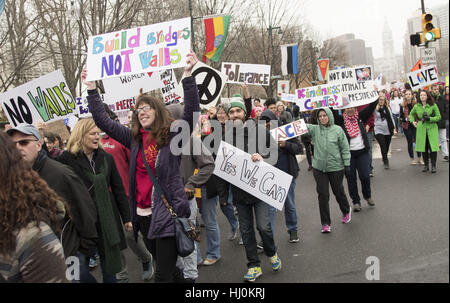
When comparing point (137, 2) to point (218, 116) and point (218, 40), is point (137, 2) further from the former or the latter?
point (218, 116)

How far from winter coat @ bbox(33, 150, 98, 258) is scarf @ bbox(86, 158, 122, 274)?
470 millimetres

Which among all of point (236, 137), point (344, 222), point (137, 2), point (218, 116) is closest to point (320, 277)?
point (236, 137)

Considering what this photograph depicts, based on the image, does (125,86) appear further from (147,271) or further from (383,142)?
(383,142)

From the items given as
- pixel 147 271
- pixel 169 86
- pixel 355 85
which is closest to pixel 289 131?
pixel 147 271

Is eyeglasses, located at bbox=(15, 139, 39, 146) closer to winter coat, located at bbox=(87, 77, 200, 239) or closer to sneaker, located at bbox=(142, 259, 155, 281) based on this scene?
winter coat, located at bbox=(87, 77, 200, 239)

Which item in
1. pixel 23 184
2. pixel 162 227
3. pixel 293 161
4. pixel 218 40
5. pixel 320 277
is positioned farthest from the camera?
pixel 218 40

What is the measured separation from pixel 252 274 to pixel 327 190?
2.17 m

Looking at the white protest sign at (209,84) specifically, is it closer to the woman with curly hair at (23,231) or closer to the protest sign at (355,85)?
the protest sign at (355,85)

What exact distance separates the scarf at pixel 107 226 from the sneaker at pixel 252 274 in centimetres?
144

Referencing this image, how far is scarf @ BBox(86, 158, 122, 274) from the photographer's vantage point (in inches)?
163

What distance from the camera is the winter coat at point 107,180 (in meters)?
4.24

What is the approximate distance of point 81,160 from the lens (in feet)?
14.1

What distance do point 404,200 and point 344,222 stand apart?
1.42 m

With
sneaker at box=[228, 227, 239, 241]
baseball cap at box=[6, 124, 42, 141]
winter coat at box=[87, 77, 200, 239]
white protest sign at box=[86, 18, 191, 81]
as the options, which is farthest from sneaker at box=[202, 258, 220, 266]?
baseball cap at box=[6, 124, 42, 141]
